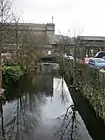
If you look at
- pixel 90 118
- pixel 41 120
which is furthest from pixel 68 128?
pixel 90 118

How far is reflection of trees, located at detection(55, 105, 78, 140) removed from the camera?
720 cm

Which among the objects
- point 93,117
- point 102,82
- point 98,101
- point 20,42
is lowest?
point 93,117

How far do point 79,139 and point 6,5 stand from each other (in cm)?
936

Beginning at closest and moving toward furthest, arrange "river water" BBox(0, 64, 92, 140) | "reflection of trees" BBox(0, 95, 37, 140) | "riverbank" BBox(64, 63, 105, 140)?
"reflection of trees" BBox(0, 95, 37, 140), "river water" BBox(0, 64, 92, 140), "riverbank" BBox(64, 63, 105, 140)

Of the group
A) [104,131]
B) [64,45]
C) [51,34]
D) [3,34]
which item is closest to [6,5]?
[3,34]

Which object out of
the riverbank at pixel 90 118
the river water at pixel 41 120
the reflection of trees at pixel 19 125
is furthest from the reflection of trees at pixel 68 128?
the reflection of trees at pixel 19 125

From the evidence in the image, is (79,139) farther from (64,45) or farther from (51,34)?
(51,34)

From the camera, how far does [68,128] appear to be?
7.95 m

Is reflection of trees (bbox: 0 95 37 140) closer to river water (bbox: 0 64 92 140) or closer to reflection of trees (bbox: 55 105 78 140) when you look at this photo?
river water (bbox: 0 64 92 140)

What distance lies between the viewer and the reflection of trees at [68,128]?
23.6 feet

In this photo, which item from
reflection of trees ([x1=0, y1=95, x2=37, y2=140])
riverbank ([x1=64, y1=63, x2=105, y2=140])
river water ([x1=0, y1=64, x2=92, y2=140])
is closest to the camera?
reflection of trees ([x1=0, y1=95, x2=37, y2=140])

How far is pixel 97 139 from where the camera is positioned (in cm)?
704

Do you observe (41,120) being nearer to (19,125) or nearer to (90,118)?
(19,125)

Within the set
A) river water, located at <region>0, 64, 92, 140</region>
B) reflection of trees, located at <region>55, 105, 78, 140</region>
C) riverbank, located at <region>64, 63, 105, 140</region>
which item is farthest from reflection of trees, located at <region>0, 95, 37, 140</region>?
riverbank, located at <region>64, 63, 105, 140</region>
